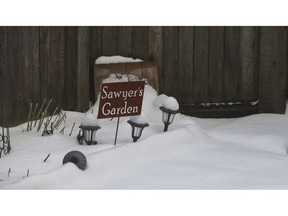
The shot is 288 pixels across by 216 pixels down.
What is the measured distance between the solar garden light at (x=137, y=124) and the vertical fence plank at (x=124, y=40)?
6.67 feet

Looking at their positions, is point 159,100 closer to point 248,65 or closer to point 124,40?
point 124,40

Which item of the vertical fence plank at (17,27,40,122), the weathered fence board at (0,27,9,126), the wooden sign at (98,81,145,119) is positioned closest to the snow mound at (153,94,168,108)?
the vertical fence plank at (17,27,40,122)

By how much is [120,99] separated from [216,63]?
2646 millimetres

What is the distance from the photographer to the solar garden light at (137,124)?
6430 millimetres

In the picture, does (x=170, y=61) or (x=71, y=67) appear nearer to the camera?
(x=71, y=67)

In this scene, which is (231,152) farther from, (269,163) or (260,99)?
(260,99)

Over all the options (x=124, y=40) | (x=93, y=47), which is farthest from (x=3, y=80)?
(x=124, y=40)

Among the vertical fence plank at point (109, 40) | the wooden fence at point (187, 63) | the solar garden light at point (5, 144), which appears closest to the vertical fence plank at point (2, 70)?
the wooden fence at point (187, 63)

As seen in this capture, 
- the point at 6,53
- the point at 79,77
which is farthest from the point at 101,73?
the point at 6,53

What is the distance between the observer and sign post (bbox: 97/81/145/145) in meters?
6.15

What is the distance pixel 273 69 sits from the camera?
862 centimetres

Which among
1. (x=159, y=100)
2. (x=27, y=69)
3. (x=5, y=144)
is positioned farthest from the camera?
(x=159, y=100)

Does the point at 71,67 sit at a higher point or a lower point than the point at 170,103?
higher

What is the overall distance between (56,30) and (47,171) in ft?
8.54
